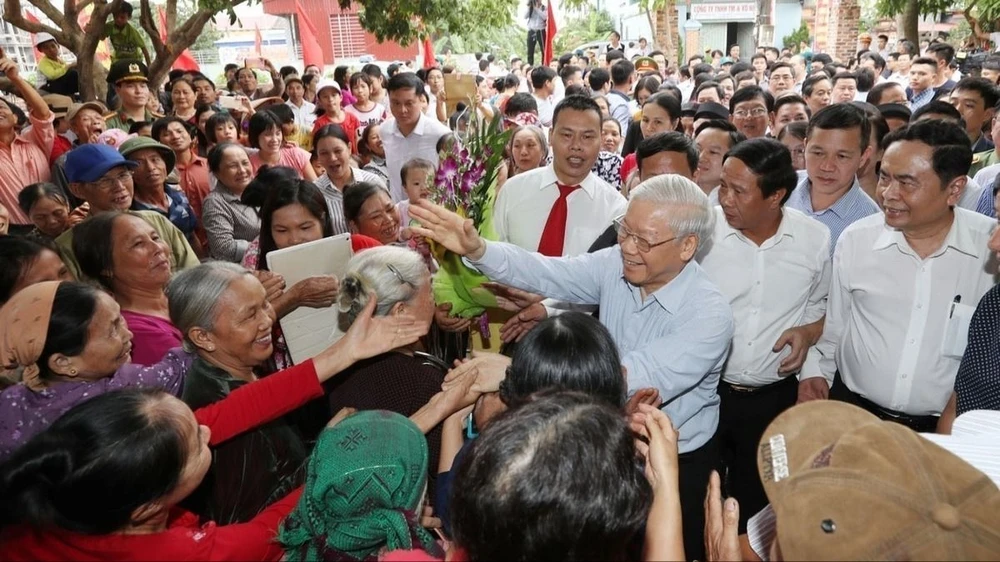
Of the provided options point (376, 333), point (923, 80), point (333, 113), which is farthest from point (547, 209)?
point (923, 80)

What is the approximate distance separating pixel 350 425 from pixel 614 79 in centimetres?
819

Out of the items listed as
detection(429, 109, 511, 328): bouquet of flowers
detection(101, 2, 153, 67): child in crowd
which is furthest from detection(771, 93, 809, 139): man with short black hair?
detection(101, 2, 153, 67): child in crowd

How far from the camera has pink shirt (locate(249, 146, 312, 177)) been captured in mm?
5340

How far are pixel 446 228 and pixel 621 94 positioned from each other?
275 inches

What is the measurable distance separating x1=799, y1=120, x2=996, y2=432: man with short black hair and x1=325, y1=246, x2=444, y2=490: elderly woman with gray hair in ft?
5.95

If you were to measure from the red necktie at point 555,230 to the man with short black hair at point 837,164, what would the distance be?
52.5 inches

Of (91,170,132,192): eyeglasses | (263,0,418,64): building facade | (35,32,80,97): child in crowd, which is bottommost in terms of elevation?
(91,170,132,192): eyeglasses

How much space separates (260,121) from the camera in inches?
205

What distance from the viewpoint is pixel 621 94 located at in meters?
8.64

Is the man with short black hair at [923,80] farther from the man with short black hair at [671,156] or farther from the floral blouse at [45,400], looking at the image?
the floral blouse at [45,400]

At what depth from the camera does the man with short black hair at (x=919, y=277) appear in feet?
8.41

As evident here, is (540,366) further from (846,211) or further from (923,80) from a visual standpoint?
(923,80)

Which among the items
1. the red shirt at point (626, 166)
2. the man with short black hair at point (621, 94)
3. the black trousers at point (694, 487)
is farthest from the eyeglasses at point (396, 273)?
the man with short black hair at point (621, 94)

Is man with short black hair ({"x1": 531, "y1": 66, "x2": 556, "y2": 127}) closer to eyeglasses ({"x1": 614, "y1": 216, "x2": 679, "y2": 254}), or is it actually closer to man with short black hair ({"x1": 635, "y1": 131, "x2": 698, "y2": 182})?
man with short black hair ({"x1": 635, "y1": 131, "x2": 698, "y2": 182})
